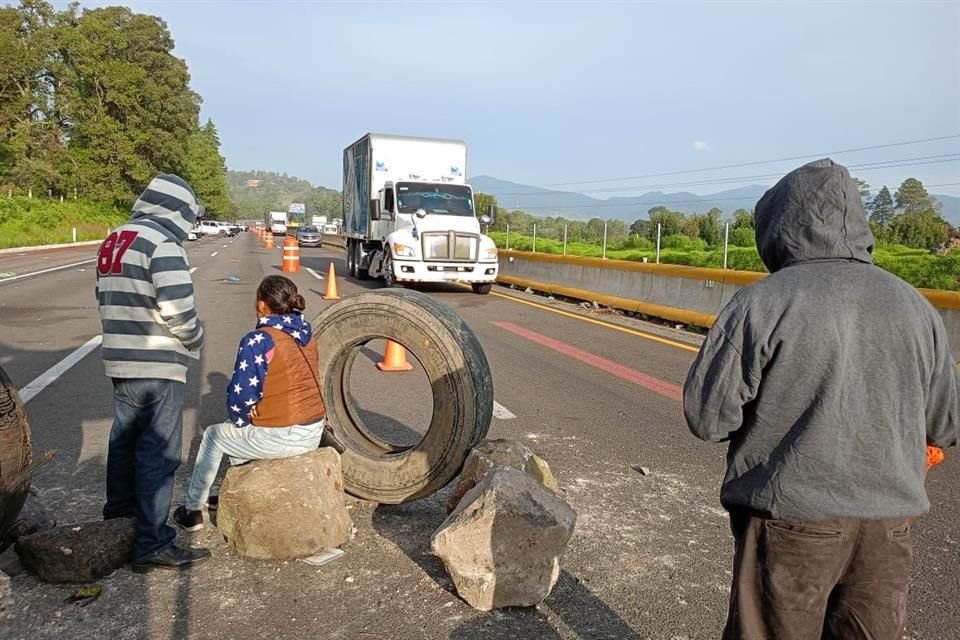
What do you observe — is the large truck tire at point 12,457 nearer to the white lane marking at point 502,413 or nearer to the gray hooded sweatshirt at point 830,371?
the gray hooded sweatshirt at point 830,371

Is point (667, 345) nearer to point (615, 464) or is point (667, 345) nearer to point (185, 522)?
point (615, 464)

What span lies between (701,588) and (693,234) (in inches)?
1731

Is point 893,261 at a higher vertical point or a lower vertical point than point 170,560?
higher

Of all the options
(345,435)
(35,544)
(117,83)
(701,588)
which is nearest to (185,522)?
(35,544)

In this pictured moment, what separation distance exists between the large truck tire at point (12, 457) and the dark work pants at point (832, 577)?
10.9 ft

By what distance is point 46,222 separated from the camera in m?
43.7

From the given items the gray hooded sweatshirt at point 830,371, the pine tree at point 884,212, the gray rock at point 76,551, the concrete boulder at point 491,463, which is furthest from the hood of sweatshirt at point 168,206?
the pine tree at point 884,212

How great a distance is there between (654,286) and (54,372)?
31.5 ft

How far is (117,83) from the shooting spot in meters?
61.9

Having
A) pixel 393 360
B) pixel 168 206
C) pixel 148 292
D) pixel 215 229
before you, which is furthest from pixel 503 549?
pixel 215 229

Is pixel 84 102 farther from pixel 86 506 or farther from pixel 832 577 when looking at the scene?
pixel 832 577

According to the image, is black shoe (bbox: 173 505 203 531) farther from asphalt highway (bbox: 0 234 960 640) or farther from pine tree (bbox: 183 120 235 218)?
pine tree (bbox: 183 120 235 218)

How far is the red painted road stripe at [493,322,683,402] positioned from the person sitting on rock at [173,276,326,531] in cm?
417

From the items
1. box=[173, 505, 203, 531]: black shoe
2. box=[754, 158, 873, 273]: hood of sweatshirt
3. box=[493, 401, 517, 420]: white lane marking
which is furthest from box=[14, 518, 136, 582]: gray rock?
box=[493, 401, 517, 420]: white lane marking
